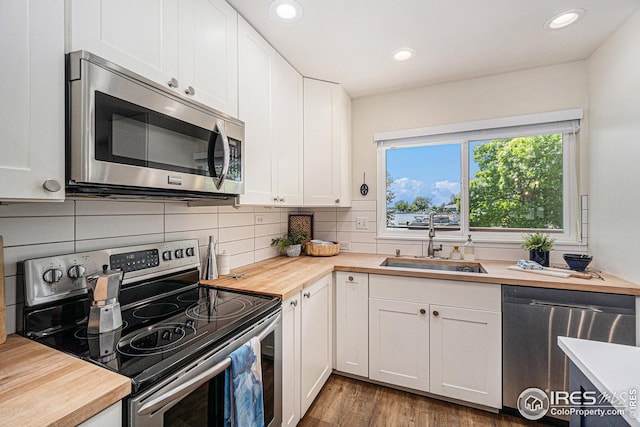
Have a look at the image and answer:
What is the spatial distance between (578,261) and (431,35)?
5.75ft

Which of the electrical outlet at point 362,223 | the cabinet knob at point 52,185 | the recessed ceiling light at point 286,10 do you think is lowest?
the electrical outlet at point 362,223

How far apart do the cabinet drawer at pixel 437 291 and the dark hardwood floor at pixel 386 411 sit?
68 centimetres

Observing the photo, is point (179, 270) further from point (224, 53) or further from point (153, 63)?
point (224, 53)

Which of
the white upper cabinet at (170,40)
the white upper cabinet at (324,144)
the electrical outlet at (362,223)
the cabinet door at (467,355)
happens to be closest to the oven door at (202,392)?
the white upper cabinet at (170,40)

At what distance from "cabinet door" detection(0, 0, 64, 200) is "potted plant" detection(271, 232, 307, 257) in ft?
5.57

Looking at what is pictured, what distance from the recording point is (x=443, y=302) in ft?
6.15

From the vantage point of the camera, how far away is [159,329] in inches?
41.3

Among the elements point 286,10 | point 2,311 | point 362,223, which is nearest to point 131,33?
point 286,10

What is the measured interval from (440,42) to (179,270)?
84.4 inches

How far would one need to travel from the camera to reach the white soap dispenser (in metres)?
2.29

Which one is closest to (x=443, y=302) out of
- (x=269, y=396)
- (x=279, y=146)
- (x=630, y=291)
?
(x=630, y=291)

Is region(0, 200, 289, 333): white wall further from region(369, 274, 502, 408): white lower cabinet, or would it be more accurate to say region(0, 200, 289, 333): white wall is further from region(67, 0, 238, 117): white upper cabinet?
region(369, 274, 502, 408): white lower cabinet

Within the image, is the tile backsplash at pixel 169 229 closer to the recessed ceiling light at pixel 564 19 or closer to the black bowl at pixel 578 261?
the black bowl at pixel 578 261

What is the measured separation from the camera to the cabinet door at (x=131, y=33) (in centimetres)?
86
